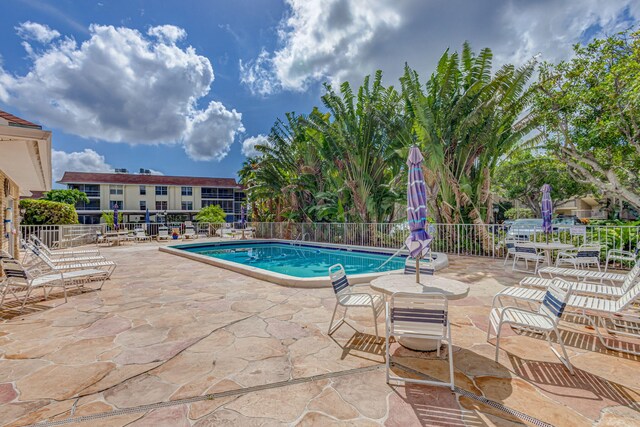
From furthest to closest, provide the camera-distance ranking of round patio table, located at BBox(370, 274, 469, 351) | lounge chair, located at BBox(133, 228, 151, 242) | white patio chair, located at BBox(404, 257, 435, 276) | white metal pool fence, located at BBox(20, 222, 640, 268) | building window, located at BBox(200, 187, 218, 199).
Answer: building window, located at BBox(200, 187, 218, 199) → lounge chair, located at BBox(133, 228, 151, 242) → white metal pool fence, located at BBox(20, 222, 640, 268) → white patio chair, located at BBox(404, 257, 435, 276) → round patio table, located at BBox(370, 274, 469, 351)

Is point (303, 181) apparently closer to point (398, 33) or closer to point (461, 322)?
point (398, 33)

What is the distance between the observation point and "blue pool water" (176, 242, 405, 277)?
10.4 m

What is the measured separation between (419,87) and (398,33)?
2589 millimetres

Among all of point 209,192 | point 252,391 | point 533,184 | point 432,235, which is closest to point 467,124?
point 432,235

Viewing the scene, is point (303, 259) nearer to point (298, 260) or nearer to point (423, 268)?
point (298, 260)

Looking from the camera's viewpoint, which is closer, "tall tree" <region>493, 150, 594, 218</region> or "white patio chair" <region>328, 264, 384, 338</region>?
"white patio chair" <region>328, 264, 384, 338</region>

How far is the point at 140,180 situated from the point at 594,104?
2016 inches

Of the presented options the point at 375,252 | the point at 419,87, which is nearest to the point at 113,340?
the point at 375,252

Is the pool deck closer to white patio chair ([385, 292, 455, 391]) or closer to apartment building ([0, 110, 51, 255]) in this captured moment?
white patio chair ([385, 292, 455, 391])

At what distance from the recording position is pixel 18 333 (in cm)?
390

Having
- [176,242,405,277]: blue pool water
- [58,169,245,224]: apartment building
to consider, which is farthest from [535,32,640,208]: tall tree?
[58,169,245,224]: apartment building

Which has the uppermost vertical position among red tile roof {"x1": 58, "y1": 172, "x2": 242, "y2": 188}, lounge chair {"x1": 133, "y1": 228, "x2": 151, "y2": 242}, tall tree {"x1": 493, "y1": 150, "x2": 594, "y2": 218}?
red tile roof {"x1": 58, "y1": 172, "x2": 242, "y2": 188}

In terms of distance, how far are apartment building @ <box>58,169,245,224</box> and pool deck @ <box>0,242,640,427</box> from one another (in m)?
36.9

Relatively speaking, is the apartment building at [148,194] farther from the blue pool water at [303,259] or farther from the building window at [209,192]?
the blue pool water at [303,259]
